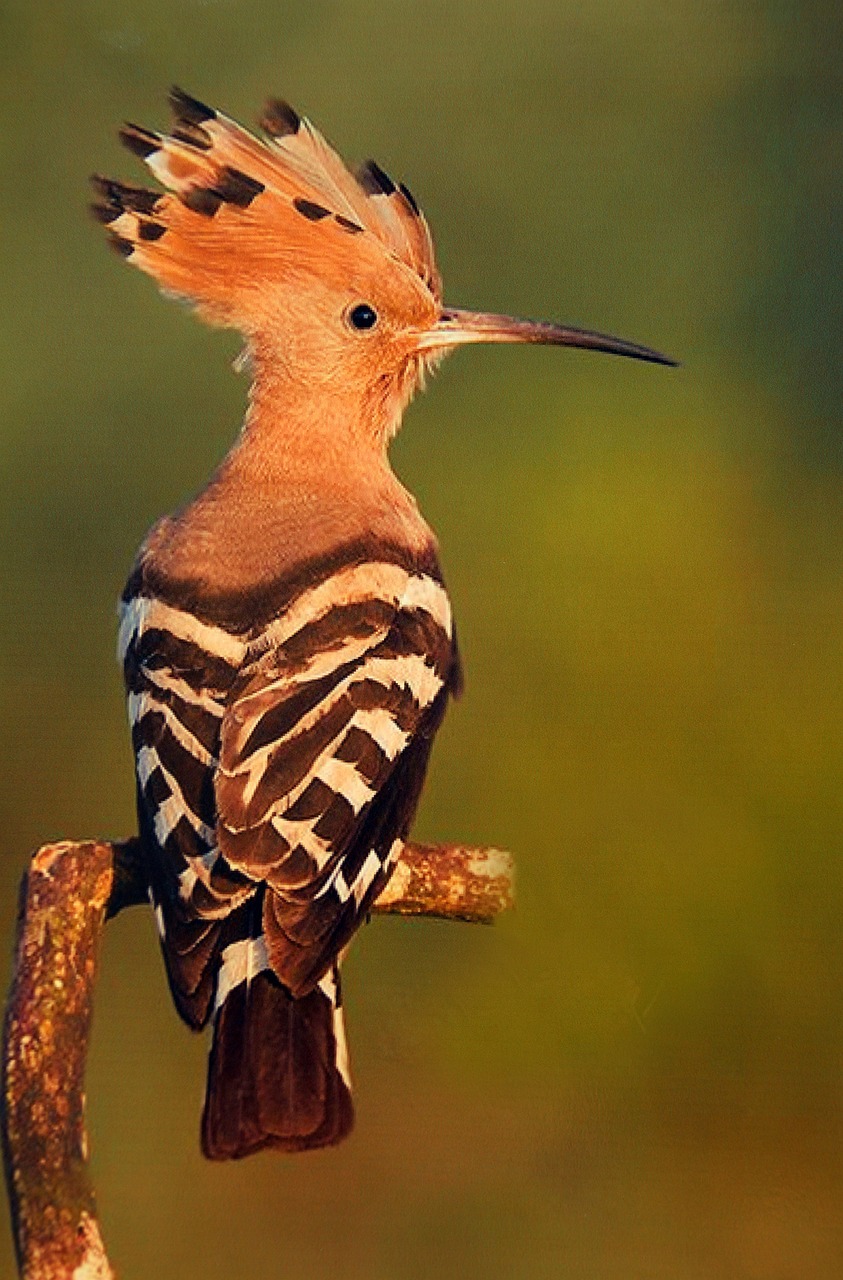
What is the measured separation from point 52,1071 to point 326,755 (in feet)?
1.18

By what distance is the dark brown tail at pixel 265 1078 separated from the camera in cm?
177

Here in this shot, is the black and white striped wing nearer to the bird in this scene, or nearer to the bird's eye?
the bird

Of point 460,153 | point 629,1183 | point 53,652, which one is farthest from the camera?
point 460,153

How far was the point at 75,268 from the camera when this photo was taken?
8.33ft

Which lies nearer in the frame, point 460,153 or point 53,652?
point 53,652

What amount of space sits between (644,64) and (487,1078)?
4.19 feet

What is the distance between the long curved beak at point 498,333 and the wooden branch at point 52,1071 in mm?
785

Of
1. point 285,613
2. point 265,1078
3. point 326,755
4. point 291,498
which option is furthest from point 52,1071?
point 291,498

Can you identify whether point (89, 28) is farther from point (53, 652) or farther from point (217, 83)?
point (53, 652)

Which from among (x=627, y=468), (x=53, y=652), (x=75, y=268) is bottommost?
(x=53, y=652)

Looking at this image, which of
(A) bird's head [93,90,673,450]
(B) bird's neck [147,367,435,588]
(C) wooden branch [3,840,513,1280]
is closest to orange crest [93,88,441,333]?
(A) bird's head [93,90,673,450]

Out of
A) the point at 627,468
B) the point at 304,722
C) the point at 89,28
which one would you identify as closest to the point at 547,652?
the point at 627,468

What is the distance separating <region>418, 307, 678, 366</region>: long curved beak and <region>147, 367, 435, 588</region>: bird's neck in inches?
4.6

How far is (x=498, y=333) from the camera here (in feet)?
7.59
